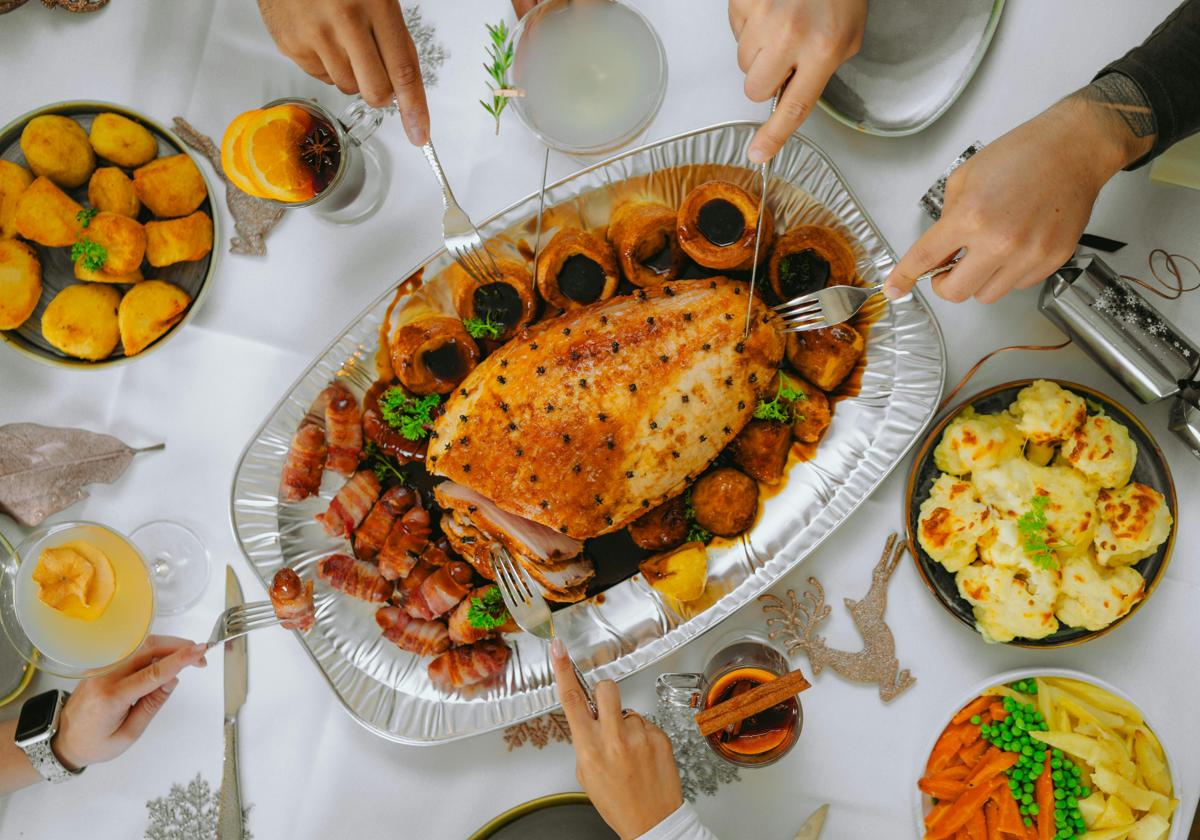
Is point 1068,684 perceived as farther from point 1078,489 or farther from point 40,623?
point 40,623

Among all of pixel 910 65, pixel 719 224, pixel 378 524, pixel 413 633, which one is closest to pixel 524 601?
pixel 413 633

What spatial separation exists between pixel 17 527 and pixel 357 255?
1436mm

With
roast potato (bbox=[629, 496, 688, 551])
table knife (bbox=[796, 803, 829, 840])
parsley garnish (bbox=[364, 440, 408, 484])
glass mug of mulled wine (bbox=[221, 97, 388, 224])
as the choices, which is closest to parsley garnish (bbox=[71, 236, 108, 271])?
glass mug of mulled wine (bbox=[221, 97, 388, 224])

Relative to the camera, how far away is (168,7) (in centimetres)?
267

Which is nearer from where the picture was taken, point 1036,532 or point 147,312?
point 1036,532

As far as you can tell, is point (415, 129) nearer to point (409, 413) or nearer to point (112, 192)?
point (409, 413)

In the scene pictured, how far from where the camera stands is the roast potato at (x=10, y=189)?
8.09ft

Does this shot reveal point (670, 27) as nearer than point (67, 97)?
Yes

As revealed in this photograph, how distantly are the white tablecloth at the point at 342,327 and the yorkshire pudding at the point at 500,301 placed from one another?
0.26 metres

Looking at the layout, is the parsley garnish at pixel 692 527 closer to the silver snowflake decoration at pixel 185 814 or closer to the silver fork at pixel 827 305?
the silver fork at pixel 827 305

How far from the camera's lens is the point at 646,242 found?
2406 mm

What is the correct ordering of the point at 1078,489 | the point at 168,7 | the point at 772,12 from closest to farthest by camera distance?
1. the point at 772,12
2. the point at 1078,489
3. the point at 168,7

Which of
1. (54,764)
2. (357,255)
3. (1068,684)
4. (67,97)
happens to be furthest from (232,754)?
(1068,684)

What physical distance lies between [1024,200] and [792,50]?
2.24 ft
